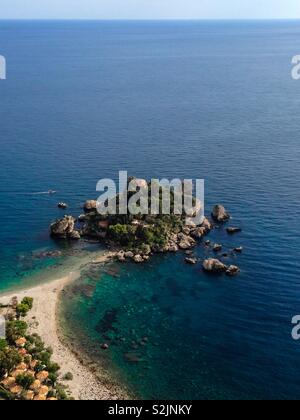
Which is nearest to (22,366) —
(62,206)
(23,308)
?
(23,308)

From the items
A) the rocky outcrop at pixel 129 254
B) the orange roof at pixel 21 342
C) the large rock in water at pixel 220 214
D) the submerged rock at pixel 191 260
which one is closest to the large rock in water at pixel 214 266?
the submerged rock at pixel 191 260

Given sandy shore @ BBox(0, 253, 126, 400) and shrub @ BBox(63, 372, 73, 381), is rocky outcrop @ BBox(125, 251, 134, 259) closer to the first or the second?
sandy shore @ BBox(0, 253, 126, 400)

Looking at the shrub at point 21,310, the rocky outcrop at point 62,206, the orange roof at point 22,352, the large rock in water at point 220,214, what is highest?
the rocky outcrop at point 62,206

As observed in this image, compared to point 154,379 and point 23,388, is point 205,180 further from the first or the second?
point 23,388

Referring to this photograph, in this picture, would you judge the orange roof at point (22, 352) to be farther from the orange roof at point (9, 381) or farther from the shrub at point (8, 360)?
the orange roof at point (9, 381)

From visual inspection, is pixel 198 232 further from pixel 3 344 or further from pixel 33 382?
pixel 33 382

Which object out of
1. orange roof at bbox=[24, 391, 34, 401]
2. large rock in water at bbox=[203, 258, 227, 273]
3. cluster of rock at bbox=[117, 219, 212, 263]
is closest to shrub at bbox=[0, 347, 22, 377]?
orange roof at bbox=[24, 391, 34, 401]
